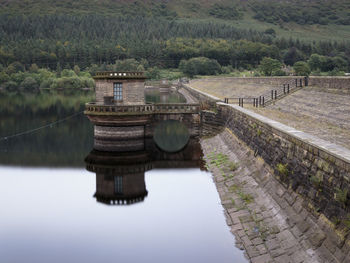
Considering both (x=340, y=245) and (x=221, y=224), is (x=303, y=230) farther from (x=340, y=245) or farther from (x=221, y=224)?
(x=221, y=224)

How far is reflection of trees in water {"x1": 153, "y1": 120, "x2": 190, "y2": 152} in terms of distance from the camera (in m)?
34.5

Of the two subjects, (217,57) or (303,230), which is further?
(217,57)

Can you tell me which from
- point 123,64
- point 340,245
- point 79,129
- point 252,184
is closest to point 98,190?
point 252,184

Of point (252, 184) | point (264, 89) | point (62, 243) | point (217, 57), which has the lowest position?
point (62, 243)

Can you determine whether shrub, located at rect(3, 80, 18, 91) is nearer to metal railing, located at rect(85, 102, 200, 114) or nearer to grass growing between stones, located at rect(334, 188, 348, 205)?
metal railing, located at rect(85, 102, 200, 114)

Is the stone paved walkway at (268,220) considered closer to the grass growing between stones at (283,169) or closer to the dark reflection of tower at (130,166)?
the grass growing between stones at (283,169)

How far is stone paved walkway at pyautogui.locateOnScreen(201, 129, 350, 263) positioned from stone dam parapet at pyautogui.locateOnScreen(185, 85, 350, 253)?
0.27 metres

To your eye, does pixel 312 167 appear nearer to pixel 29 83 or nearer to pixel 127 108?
pixel 127 108

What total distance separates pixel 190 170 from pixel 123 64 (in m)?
122

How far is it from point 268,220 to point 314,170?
2881mm

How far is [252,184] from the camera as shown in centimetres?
1750

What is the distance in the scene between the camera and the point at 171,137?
40.7 meters

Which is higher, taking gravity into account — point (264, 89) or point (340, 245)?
point (264, 89)

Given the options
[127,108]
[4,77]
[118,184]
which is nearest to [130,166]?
[118,184]
